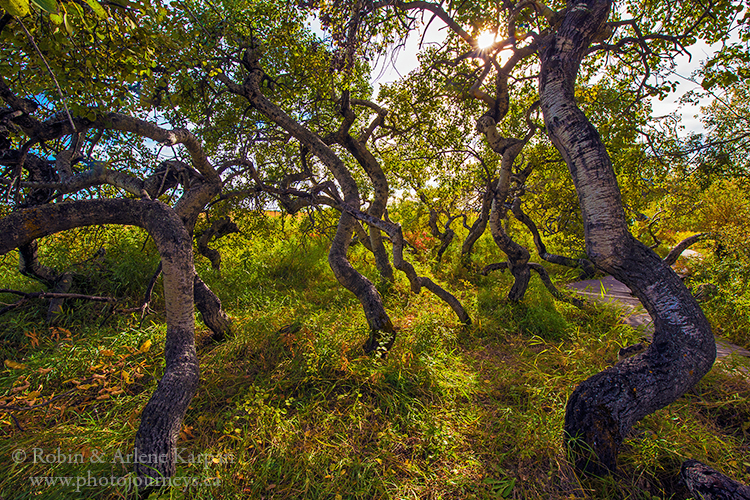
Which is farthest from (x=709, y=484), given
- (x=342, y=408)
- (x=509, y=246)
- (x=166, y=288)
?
(x=166, y=288)

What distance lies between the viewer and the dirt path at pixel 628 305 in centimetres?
425

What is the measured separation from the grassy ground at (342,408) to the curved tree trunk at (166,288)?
0.28m

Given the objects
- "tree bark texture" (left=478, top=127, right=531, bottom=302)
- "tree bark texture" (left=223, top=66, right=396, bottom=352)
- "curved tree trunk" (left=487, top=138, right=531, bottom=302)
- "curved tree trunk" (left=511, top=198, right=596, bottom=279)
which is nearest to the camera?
"tree bark texture" (left=223, top=66, right=396, bottom=352)

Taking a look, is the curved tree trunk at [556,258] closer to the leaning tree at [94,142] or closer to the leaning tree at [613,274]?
the leaning tree at [613,274]

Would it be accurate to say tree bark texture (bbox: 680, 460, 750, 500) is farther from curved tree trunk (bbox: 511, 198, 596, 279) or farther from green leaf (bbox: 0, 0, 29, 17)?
green leaf (bbox: 0, 0, 29, 17)

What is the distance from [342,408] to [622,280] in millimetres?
3279

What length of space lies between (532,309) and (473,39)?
17.0 ft

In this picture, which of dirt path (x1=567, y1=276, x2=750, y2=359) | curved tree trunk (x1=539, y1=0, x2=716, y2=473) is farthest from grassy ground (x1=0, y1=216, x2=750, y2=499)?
dirt path (x1=567, y1=276, x2=750, y2=359)

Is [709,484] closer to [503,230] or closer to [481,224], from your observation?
[503,230]

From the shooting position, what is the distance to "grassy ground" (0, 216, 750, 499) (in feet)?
7.71

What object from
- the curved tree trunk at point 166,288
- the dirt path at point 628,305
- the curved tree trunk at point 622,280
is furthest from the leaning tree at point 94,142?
the dirt path at point 628,305

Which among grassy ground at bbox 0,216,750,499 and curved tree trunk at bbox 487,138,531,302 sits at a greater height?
curved tree trunk at bbox 487,138,531,302

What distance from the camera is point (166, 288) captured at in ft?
9.61

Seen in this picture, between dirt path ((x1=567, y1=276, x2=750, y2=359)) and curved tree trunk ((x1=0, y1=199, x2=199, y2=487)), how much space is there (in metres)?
6.61
